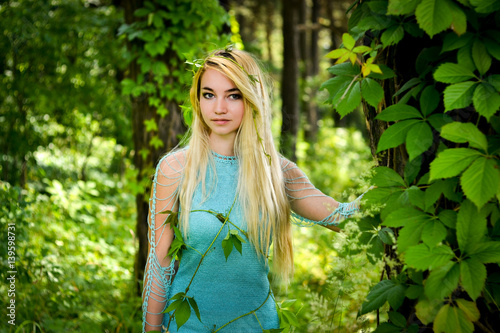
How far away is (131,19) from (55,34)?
8.72ft

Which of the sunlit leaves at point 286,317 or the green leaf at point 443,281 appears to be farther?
the sunlit leaves at point 286,317

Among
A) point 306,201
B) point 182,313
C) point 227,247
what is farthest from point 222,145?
point 182,313

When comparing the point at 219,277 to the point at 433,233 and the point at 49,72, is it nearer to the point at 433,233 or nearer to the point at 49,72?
the point at 433,233

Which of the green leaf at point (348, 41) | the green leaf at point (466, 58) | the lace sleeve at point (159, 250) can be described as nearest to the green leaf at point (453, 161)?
the green leaf at point (466, 58)

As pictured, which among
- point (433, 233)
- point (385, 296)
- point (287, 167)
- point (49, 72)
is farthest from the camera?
point (49, 72)

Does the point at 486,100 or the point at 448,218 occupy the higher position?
the point at 486,100

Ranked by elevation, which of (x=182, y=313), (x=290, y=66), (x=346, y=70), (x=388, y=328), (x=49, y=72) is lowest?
(x=182, y=313)

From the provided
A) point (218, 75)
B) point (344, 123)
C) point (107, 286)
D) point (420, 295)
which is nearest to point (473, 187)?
point (420, 295)

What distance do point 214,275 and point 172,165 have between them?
553 millimetres

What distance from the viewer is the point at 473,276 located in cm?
102

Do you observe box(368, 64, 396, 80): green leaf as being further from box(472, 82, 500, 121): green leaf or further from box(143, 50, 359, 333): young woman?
box(143, 50, 359, 333): young woman

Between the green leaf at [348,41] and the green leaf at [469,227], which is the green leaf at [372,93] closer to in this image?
the green leaf at [348,41]

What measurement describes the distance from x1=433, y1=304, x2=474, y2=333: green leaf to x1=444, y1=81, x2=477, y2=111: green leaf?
51 cm

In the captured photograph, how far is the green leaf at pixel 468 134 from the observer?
1.01 metres
